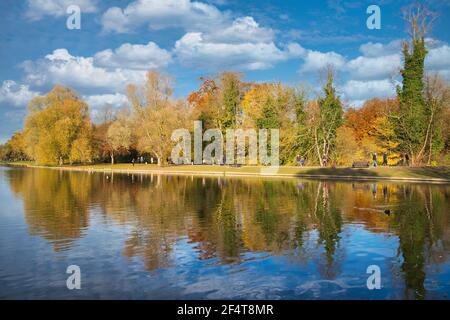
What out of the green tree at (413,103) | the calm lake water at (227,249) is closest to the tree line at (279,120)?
the green tree at (413,103)

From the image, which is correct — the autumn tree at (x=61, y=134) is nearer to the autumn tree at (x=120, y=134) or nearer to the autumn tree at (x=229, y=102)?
the autumn tree at (x=120, y=134)

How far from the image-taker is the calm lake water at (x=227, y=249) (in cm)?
920

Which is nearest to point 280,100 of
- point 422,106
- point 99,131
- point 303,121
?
point 303,121

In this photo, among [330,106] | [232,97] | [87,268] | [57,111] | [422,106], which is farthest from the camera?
[57,111]

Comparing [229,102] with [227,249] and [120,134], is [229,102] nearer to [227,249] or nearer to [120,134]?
[120,134]

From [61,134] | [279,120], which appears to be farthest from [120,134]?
[279,120]

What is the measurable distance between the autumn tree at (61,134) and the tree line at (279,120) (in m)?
0.18

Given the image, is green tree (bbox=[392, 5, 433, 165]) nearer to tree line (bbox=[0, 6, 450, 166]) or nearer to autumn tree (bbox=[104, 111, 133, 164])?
tree line (bbox=[0, 6, 450, 166])

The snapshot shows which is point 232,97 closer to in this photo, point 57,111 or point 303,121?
point 303,121

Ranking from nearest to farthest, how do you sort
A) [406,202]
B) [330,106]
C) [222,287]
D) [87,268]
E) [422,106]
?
[222,287]
[87,268]
[406,202]
[422,106]
[330,106]

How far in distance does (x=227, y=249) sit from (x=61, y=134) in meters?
71.0

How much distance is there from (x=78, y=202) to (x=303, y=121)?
40.9 metres

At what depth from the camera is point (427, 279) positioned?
9.77 m

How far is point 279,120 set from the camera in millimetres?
61094
